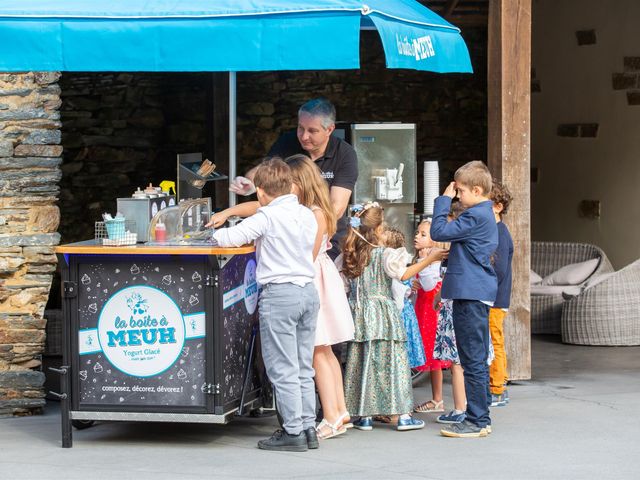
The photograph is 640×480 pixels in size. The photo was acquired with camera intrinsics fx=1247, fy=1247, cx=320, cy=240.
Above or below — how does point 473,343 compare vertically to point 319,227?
below

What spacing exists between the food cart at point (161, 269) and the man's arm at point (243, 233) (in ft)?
0.24

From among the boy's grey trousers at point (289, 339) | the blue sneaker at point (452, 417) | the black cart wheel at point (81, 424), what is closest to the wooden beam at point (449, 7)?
the blue sneaker at point (452, 417)

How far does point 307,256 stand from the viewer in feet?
20.2

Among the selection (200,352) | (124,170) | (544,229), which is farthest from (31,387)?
(544,229)

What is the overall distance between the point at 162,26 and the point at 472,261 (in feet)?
6.44

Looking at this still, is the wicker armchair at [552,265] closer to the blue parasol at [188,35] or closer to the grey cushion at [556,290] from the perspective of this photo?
the grey cushion at [556,290]

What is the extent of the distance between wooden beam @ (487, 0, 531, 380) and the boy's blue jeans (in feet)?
5.92

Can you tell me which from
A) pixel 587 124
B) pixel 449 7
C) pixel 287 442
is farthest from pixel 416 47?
pixel 587 124

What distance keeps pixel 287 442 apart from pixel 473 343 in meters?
1.08

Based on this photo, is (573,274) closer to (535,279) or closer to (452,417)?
(535,279)

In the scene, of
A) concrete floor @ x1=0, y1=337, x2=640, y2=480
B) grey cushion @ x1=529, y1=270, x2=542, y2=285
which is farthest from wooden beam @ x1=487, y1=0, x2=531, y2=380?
grey cushion @ x1=529, y1=270, x2=542, y2=285

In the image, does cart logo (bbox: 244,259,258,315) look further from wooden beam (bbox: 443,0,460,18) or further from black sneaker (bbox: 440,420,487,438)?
wooden beam (bbox: 443,0,460,18)

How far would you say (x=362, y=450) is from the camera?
20.8 feet

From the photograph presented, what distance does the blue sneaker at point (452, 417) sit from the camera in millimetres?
6951
